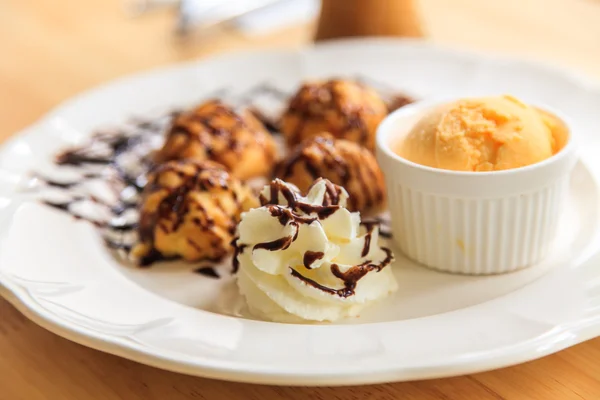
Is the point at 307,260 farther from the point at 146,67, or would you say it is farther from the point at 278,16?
the point at 278,16

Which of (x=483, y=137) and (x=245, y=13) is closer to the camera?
(x=483, y=137)

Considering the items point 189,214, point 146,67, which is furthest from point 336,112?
point 146,67

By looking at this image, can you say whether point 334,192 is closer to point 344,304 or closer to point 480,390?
point 344,304

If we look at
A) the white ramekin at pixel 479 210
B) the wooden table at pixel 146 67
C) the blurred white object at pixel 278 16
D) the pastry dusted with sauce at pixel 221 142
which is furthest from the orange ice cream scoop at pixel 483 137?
the blurred white object at pixel 278 16

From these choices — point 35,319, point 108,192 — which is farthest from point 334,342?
point 108,192

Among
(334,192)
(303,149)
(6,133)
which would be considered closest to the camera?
(334,192)

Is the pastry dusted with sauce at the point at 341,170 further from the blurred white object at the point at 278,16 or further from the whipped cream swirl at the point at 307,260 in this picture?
the blurred white object at the point at 278,16

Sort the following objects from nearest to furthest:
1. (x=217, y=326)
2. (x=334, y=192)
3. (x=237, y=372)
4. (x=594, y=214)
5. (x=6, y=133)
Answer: (x=237, y=372) → (x=217, y=326) → (x=334, y=192) → (x=594, y=214) → (x=6, y=133)
